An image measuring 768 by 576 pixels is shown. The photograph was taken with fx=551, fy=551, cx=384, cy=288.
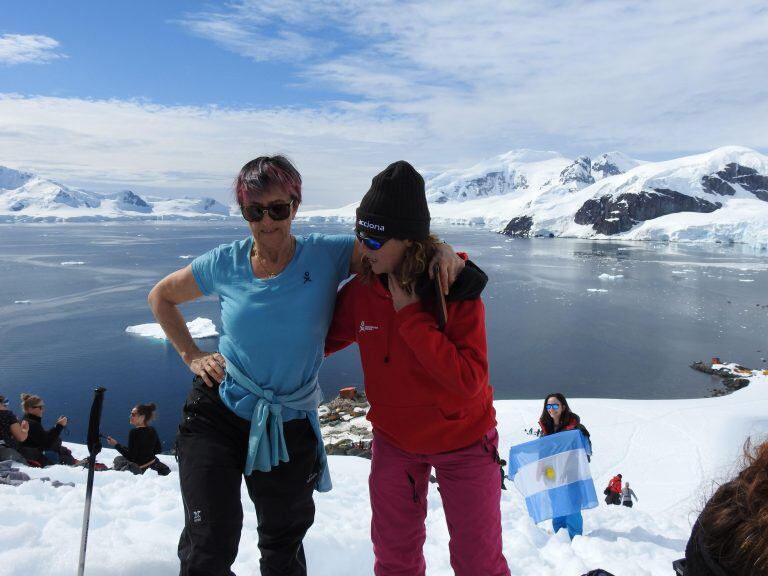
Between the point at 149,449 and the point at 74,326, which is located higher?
the point at 149,449

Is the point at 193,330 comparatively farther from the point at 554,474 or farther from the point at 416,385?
the point at 416,385

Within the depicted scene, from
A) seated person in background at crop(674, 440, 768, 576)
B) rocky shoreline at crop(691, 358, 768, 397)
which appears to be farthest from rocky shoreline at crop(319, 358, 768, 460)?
seated person in background at crop(674, 440, 768, 576)

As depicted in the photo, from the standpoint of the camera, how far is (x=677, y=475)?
11.5 m

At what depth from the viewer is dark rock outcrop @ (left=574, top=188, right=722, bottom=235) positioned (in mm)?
120312

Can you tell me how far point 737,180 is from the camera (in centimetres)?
14212

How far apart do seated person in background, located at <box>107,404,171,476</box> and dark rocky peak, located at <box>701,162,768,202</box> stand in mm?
154973

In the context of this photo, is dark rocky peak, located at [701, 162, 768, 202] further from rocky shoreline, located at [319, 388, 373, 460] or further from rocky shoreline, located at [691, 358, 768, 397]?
rocky shoreline, located at [319, 388, 373, 460]

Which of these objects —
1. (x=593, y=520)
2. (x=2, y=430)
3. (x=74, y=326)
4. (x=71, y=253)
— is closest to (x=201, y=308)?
(x=74, y=326)

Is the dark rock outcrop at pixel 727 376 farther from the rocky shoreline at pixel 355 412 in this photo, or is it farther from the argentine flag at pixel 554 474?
the argentine flag at pixel 554 474

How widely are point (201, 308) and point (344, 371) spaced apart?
15.2m

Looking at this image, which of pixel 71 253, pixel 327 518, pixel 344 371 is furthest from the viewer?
pixel 71 253

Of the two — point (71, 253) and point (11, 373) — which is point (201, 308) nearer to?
point (11, 373)

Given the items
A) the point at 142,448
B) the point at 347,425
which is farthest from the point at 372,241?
the point at 347,425

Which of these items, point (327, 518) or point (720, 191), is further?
point (720, 191)
